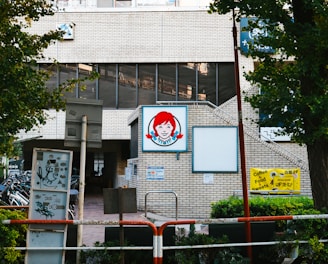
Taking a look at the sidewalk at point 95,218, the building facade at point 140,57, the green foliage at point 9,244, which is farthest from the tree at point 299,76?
the building facade at point 140,57

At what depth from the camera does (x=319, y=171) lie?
890cm

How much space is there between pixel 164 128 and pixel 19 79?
1007 centimetres

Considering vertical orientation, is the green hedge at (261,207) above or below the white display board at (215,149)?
below

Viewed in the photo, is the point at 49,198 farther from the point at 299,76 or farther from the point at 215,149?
the point at 215,149

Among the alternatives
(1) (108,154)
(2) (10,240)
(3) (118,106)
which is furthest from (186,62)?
(2) (10,240)

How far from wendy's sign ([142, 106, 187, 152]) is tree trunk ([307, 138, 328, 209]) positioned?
9.35m

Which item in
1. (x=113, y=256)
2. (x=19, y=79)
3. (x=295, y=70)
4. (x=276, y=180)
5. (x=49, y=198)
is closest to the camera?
(x=49, y=198)

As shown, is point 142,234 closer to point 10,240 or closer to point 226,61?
point 10,240

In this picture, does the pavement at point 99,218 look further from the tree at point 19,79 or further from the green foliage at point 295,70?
the green foliage at point 295,70

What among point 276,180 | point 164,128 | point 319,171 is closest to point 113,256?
point 319,171

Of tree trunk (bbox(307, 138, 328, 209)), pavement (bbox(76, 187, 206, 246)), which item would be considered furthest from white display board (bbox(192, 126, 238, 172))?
tree trunk (bbox(307, 138, 328, 209))

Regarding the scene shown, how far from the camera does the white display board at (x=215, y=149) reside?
59.0ft

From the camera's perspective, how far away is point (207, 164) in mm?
18000

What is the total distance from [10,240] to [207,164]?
36.2ft
